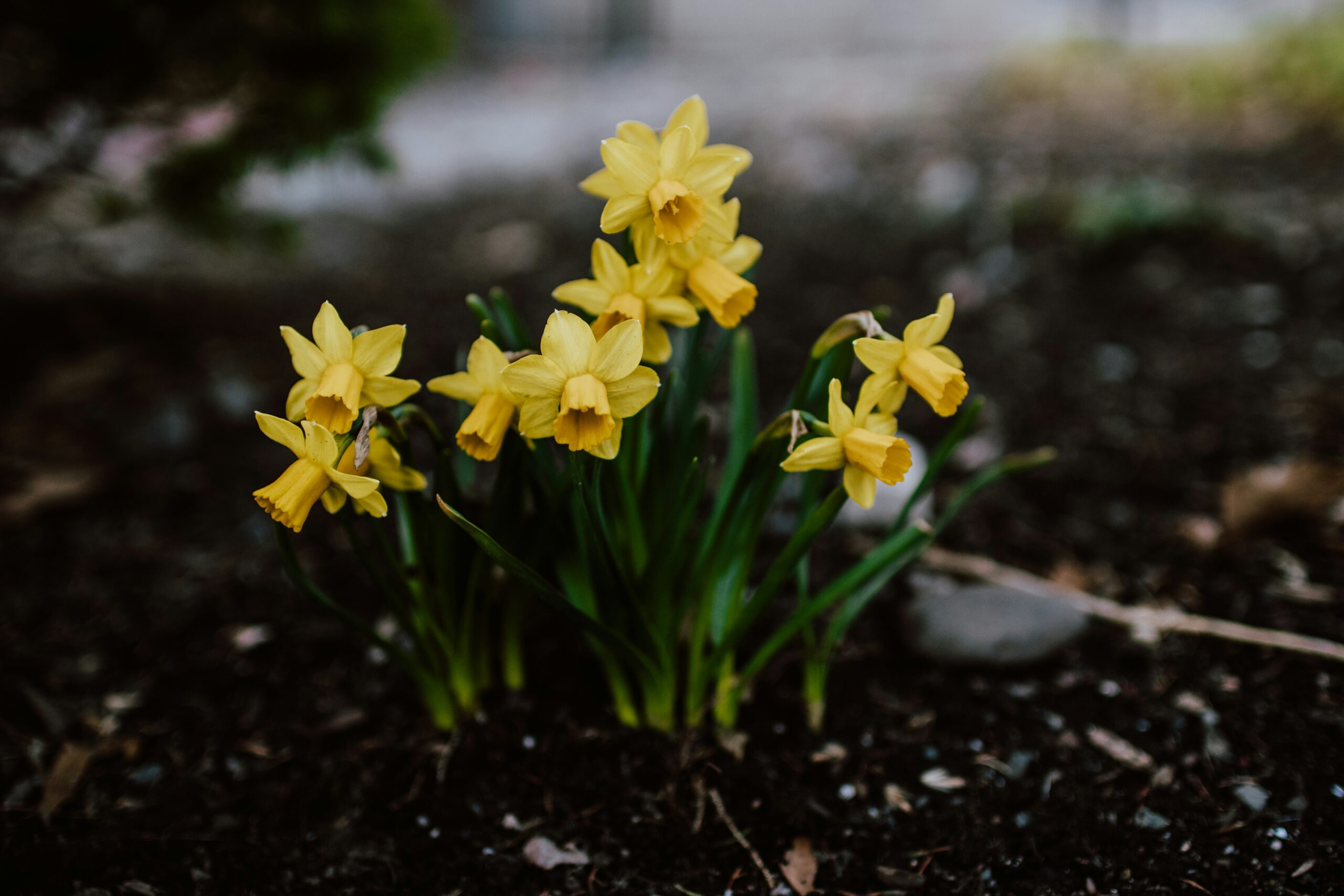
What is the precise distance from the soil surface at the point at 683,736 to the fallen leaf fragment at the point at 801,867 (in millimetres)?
12

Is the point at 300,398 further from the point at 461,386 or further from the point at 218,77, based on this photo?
the point at 218,77

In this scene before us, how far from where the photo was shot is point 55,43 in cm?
213

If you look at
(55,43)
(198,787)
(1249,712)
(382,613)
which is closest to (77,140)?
(55,43)

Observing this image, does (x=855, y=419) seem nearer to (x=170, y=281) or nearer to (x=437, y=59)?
(x=437, y=59)

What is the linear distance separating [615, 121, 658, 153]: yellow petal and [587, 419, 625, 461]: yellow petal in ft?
1.05

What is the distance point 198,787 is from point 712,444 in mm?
1338

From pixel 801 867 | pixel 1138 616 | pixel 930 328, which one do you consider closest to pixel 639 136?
pixel 930 328

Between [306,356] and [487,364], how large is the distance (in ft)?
0.68

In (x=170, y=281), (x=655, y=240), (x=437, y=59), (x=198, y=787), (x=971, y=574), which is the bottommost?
(x=198, y=787)

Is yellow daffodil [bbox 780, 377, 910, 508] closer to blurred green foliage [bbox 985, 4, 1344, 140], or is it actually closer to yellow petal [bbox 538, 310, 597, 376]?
yellow petal [bbox 538, 310, 597, 376]

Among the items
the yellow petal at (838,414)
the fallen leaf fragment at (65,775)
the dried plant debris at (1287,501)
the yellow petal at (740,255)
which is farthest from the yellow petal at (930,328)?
the fallen leaf fragment at (65,775)

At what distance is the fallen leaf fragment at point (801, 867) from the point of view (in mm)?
1168

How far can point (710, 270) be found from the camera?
1019 millimetres

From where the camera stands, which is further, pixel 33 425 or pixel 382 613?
pixel 33 425
